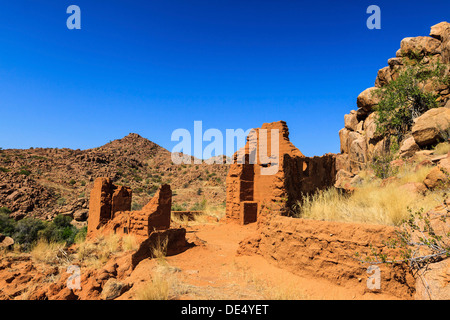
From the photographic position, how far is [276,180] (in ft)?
25.7

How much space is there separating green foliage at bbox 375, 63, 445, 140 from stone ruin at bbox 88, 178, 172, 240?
17774 millimetres

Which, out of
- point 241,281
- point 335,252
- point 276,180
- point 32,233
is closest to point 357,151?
point 276,180

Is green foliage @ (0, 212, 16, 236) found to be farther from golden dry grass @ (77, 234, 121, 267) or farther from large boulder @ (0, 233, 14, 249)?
golden dry grass @ (77, 234, 121, 267)

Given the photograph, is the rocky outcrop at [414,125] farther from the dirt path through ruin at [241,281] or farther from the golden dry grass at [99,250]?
the golden dry grass at [99,250]

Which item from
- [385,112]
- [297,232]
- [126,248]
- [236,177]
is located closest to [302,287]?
[297,232]

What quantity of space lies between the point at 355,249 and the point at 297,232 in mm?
1165

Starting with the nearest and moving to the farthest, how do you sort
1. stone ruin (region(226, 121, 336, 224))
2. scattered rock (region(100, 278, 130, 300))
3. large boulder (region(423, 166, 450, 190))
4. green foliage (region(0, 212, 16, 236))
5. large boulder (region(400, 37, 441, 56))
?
1. scattered rock (region(100, 278, 130, 300))
2. large boulder (region(423, 166, 450, 190))
3. stone ruin (region(226, 121, 336, 224))
4. green foliage (region(0, 212, 16, 236))
5. large boulder (region(400, 37, 441, 56))

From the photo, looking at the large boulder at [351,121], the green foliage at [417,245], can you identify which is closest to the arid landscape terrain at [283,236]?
the green foliage at [417,245]

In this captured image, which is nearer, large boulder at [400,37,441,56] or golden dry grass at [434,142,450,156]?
golden dry grass at [434,142,450,156]

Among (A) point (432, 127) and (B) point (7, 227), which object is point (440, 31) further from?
(B) point (7, 227)

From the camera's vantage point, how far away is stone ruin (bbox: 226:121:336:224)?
7717 mm

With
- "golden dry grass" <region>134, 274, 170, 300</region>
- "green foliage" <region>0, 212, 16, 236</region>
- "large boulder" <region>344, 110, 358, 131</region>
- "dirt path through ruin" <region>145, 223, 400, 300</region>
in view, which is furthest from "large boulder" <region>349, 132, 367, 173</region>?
"green foliage" <region>0, 212, 16, 236</region>

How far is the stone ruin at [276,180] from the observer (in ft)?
25.3
